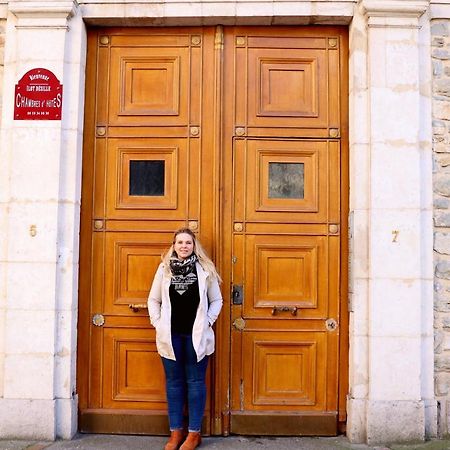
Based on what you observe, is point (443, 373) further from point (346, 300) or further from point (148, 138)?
point (148, 138)

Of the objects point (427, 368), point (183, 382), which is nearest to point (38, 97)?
point (183, 382)

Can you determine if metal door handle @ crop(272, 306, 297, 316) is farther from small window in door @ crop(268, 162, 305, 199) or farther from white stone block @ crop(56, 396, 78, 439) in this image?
white stone block @ crop(56, 396, 78, 439)

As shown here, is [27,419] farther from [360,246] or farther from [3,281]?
[360,246]

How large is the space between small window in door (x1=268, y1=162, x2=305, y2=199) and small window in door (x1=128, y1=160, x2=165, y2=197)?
3.11ft

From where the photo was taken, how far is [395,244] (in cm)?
493

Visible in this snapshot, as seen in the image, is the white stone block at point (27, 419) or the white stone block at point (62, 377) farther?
the white stone block at point (62, 377)

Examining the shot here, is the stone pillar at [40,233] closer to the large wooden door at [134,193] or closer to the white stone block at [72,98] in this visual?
the white stone block at [72,98]

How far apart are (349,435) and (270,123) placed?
8.71 feet

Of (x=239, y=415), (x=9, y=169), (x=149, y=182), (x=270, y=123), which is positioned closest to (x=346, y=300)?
(x=239, y=415)

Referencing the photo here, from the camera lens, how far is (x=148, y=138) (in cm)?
529

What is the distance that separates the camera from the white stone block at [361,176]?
5004mm

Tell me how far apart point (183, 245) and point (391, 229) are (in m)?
1.68

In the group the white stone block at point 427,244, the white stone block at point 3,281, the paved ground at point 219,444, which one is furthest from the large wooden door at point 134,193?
the white stone block at point 427,244

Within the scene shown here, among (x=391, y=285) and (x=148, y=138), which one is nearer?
(x=391, y=285)
